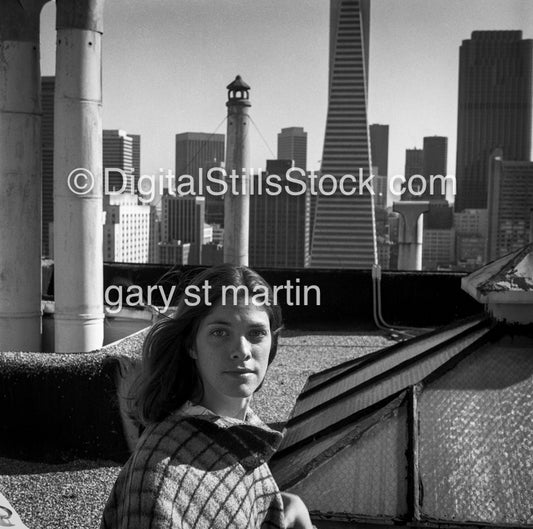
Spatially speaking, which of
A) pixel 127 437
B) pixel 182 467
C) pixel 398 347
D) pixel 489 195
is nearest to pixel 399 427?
pixel 182 467

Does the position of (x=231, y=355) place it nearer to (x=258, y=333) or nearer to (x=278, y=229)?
(x=258, y=333)

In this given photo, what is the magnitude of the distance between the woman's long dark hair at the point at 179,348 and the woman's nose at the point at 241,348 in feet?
0.34

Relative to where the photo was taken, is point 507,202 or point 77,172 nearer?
point 77,172

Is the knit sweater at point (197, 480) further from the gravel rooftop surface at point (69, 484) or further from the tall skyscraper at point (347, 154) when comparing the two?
the tall skyscraper at point (347, 154)

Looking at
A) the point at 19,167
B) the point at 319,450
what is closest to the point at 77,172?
the point at 19,167

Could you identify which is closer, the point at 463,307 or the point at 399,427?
the point at 399,427

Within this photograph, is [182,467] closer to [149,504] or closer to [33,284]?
[149,504]

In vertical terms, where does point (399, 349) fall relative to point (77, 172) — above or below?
below

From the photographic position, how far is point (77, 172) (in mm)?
12266

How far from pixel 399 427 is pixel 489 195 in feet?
481

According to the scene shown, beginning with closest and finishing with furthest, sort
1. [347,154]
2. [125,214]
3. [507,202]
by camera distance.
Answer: [125,214]
[347,154]
[507,202]

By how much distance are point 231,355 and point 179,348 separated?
0.16 m

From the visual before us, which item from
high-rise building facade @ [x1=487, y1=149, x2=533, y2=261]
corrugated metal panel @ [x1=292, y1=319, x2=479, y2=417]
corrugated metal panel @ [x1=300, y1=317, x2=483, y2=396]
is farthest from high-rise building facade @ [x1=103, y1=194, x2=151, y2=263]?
high-rise building facade @ [x1=487, y1=149, x2=533, y2=261]

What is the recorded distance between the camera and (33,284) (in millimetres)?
12938
